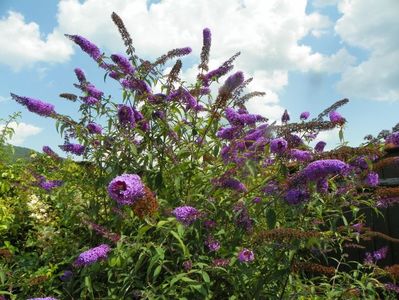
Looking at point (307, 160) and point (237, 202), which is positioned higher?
point (307, 160)

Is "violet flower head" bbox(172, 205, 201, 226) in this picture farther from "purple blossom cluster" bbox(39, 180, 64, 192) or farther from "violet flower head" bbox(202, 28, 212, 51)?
"purple blossom cluster" bbox(39, 180, 64, 192)

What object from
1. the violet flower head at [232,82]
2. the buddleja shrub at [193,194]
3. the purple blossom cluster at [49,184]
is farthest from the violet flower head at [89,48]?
the violet flower head at [232,82]

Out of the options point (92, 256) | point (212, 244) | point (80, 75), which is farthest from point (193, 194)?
point (80, 75)

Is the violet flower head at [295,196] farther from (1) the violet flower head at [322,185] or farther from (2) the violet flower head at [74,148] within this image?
(2) the violet flower head at [74,148]

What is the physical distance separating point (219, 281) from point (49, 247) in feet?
5.00

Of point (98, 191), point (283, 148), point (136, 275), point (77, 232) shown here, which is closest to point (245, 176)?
point (283, 148)

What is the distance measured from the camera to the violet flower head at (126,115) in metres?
3.11

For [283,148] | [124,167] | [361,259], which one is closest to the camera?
[283,148]

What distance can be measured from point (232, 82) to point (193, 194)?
0.67 metres

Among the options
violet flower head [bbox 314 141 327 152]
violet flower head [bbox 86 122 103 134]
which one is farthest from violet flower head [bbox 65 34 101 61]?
violet flower head [bbox 314 141 327 152]

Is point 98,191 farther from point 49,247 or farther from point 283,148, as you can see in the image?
point 283,148

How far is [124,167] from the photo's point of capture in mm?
3238

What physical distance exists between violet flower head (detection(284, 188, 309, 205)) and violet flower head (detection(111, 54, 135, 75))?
1.46 m

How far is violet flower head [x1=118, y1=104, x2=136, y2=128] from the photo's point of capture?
311cm
